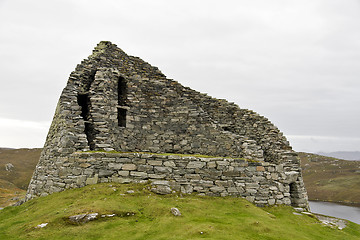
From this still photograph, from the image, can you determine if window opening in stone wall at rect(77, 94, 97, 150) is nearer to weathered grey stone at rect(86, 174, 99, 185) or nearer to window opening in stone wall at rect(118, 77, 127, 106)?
window opening in stone wall at rect(118, 77, 127, 106)

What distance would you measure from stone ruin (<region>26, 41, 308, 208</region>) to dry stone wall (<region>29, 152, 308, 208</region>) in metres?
0.05

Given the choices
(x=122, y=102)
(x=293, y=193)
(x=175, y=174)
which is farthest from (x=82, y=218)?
(x=293, y=193)

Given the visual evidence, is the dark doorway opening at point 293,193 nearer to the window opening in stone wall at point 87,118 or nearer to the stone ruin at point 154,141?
the stone ruin at point 154,141

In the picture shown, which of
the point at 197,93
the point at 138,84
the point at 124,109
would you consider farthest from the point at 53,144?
the point at 197,93

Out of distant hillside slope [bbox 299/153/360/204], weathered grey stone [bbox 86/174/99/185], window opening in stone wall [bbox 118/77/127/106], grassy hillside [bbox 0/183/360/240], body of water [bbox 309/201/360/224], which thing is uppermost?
window opening in stone wall [bbox 118/77/127/106]

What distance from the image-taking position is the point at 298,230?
33.7 ft

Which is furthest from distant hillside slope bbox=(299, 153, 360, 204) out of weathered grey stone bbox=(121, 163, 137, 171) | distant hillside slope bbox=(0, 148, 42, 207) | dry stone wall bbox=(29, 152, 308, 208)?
distant hillside slope bbox=(0, 148, 42, 207)

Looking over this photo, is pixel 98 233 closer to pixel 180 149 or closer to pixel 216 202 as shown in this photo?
pixel 216 202

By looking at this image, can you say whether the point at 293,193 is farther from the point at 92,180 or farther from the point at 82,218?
the point at 82,218

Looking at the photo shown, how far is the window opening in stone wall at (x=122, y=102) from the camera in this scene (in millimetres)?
19062

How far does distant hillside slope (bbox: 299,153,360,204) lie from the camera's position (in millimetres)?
44844

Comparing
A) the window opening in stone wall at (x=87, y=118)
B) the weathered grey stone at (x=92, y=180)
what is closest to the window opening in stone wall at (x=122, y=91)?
the window opening in stone wall at (x=87, y=118)

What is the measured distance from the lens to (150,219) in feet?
30.9

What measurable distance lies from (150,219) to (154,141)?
1025cm
